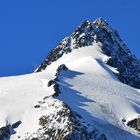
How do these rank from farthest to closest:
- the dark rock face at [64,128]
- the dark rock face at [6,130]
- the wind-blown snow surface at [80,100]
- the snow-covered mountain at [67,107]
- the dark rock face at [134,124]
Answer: the dark rock face at [134,124]
the wind-blown snow surface at [80,100]
the dark rock face at [6,130]
the snow-covered mountain at [67,107]
the dark rock face at [64,128]

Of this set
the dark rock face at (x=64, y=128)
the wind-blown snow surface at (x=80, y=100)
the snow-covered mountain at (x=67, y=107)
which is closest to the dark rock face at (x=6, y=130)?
the snow-covered mountain at (x=67, y=107)

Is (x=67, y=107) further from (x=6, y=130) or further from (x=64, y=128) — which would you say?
(x=6, y=130)

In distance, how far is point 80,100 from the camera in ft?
569

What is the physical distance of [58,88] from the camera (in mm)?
172500

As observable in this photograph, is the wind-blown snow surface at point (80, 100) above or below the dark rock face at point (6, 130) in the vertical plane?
above

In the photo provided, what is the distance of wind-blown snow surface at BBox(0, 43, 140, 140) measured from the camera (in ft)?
534

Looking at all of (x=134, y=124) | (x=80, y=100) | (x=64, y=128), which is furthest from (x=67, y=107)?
(x=134, y=124)

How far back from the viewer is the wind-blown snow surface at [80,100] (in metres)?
→ 163

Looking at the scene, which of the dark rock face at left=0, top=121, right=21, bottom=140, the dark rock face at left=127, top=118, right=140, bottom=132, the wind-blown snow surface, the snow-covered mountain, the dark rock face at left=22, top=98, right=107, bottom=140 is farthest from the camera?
the dark rock face at left=127, top=118, right=140, bottom=132

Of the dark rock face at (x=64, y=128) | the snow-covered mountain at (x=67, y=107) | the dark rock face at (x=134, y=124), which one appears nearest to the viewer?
the dark rock face at (x=64, y=128)

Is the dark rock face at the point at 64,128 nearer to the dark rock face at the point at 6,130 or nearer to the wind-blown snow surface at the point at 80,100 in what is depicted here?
the wind-blown snow surface at the point at 80,100

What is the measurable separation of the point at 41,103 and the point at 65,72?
86.8ft

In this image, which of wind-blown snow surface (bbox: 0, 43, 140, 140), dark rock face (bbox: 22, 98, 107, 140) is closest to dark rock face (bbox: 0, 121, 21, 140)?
wind-blown snow surface (bbox: 0, 43, 140, 140)

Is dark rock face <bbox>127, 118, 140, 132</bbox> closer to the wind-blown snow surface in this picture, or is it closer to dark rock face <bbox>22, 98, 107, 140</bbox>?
the wind-blown snow surface
